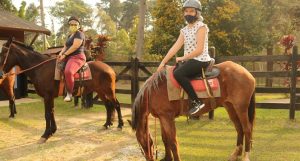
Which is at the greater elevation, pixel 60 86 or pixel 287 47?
pixel 287 47

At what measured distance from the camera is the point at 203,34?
15.2 feet

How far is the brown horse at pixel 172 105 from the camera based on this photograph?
4.69 meters

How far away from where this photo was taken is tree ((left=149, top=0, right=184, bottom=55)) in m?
21.0

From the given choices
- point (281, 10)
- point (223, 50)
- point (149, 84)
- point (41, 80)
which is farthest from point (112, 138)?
point (281, 10)

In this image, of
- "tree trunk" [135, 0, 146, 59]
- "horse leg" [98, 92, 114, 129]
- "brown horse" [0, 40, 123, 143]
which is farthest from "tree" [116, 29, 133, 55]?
"brown horse" [0, 40, 123, 143]

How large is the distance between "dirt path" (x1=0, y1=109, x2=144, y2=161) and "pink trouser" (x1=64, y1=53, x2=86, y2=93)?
1242 millimetres

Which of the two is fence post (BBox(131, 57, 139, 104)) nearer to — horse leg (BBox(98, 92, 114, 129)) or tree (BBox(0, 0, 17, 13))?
horse leg (BBox(98, 92, 114, 129))

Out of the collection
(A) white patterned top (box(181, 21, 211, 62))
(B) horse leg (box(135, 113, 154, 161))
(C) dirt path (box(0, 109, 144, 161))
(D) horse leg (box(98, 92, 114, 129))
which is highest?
(A) white patterned top (box(181, 21, 211, 62))

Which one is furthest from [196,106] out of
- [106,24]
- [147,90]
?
[106,24]

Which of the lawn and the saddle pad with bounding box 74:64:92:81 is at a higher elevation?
the saddle pad with bounding box 74:64:92:81

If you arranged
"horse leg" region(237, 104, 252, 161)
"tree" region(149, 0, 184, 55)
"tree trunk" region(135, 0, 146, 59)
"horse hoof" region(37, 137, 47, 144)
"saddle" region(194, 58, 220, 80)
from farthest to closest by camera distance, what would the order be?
"tree" region(149, 0, 184, 55) → "tree trunk" region(135, 0, 146, 59) → "horse hoof" region(37, 137, 47, 144) → "horse leg" region(237, 104, 252, 161) → "saddle" region(194, 58, 220, 80)

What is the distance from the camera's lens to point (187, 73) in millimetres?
4773

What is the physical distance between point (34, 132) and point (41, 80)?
1616mm

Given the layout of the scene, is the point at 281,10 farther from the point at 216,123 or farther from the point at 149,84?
the point at 149,84
